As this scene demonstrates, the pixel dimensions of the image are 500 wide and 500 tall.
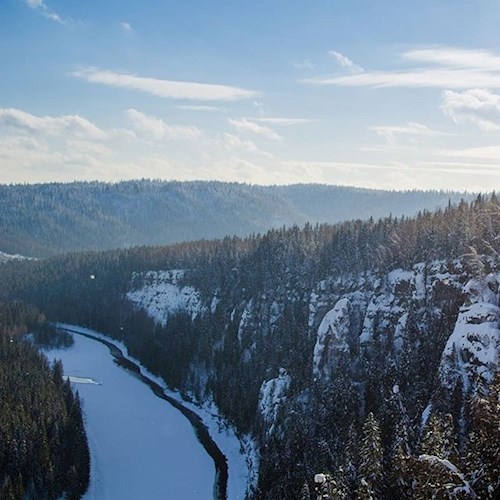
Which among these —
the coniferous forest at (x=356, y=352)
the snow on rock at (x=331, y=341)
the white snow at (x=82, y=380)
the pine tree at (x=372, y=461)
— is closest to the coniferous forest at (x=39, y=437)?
the white snow at (x=82, y=380)

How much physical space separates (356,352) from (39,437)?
50593mm

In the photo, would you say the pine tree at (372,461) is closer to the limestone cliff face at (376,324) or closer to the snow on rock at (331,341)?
the limestone cliff face at (376,324)

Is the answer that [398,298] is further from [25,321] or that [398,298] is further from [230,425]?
[25,321]

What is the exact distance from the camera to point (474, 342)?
208 feet

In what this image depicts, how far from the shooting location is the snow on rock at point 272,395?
91.5m

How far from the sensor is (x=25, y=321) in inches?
6658

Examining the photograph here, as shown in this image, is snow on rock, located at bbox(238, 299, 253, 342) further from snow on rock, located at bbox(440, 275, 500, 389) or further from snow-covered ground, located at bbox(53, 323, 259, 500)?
snow on rock, located at bbox(440, 275, 500, 389)

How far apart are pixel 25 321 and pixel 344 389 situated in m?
123

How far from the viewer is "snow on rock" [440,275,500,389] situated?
60906 millimetres

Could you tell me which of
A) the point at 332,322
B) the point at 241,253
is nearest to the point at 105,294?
the point at 241,253

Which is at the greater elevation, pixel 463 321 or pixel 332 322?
pixel 463 321

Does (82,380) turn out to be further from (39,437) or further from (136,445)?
(39,437)

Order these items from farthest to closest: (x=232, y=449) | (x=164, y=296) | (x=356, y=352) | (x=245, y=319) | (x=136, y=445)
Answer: (x=164, y=296), (x=245, y=319), (x=136, y=445), (x=232, y=449), (x=356, y=352)

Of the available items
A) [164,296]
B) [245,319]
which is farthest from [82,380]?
[164,296]
